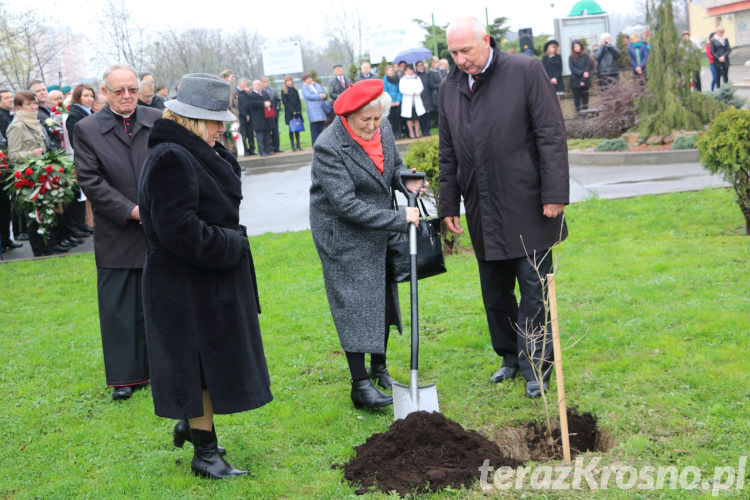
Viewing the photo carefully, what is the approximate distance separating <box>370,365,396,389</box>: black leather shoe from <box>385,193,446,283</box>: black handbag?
0.68 meters

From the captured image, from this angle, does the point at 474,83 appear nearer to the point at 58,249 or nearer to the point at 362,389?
the point at 362,389

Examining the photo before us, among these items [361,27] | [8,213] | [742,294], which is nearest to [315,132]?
[8,213]

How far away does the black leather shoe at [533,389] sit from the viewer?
16.0 ft

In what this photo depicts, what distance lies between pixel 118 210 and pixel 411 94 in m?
16.8

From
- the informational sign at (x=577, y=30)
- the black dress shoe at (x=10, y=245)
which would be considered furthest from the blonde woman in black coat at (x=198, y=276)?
the informational sign at (x=577, y=30)

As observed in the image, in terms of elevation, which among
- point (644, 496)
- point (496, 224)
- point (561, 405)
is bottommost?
point (644, 496)

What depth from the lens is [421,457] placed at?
157 inches

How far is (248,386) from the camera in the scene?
400 cm

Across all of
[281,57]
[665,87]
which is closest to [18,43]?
[281,57]

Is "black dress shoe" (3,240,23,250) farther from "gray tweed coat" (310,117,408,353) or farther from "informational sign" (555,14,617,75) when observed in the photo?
"informational sign" (555,14,617,75)

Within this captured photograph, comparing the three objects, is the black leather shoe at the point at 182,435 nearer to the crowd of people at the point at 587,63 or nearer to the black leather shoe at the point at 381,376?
the black leather shoe at the point at 381,376

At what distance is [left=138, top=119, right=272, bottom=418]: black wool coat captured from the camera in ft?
12.4

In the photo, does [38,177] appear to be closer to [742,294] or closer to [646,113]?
[742,294]

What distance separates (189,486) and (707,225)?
7173 millimetres
